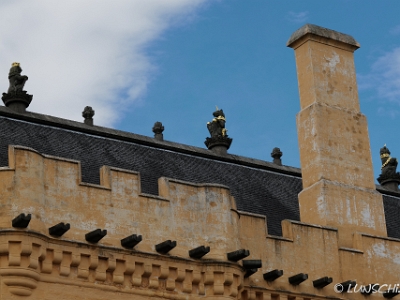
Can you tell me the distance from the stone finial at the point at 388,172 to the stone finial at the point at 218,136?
246 inches

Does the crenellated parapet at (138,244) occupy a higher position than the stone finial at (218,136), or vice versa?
the stone finial at (218,136)

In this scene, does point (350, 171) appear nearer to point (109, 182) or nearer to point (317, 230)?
point (317, 230)

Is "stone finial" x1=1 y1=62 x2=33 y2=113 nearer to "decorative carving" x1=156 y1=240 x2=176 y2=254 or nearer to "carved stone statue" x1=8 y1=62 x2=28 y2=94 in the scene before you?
"carved stone statue" x1=8 y1=62 x2=28 y2=94

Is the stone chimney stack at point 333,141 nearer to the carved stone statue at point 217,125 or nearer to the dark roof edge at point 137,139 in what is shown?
the dark roof edge at point 137,139

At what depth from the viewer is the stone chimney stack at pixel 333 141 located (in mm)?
34438

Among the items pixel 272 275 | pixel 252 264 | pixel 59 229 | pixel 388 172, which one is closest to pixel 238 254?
pixel 252 264

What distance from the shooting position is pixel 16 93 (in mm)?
35688

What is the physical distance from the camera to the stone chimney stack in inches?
1356

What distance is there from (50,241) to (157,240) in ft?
9.23

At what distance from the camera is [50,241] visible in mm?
27906

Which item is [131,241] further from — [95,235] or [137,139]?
[137,139]

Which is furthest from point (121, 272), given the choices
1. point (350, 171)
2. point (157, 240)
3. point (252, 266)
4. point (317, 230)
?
point (350, 171)

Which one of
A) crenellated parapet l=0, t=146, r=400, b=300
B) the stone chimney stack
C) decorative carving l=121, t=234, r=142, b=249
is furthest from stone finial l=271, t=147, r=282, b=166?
decorative carving l=121, t=234, r=142, b=249

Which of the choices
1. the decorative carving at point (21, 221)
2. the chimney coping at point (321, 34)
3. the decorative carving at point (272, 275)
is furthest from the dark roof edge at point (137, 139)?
the decorative carving at point (21, 221)
